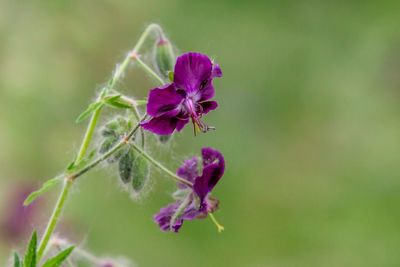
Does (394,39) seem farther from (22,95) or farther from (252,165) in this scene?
(22,95)

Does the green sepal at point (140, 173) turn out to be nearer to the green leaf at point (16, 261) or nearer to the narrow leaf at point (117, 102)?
the narrow leaf at point (117, 102)

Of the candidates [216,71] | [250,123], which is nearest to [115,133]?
[216,71]

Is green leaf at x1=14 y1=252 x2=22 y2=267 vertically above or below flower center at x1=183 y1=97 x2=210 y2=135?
below

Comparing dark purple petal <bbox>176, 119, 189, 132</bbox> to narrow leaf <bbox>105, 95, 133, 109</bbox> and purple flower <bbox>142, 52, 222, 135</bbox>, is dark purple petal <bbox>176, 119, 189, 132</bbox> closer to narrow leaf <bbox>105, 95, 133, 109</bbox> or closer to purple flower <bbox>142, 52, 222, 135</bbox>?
purple flower <bbox>142, 52, 222, 135</bbox>

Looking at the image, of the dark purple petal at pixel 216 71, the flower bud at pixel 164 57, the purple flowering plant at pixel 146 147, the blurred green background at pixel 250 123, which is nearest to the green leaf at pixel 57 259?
the purple flowering plant at pixel 146 147

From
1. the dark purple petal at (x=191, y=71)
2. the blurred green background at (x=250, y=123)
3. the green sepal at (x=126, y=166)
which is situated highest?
the blurred green background at (x=250, y=123)

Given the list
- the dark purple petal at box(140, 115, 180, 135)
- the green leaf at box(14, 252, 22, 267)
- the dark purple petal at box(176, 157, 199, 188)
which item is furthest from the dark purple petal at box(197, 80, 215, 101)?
the green leaf at box(14, 252, 22, 267)
